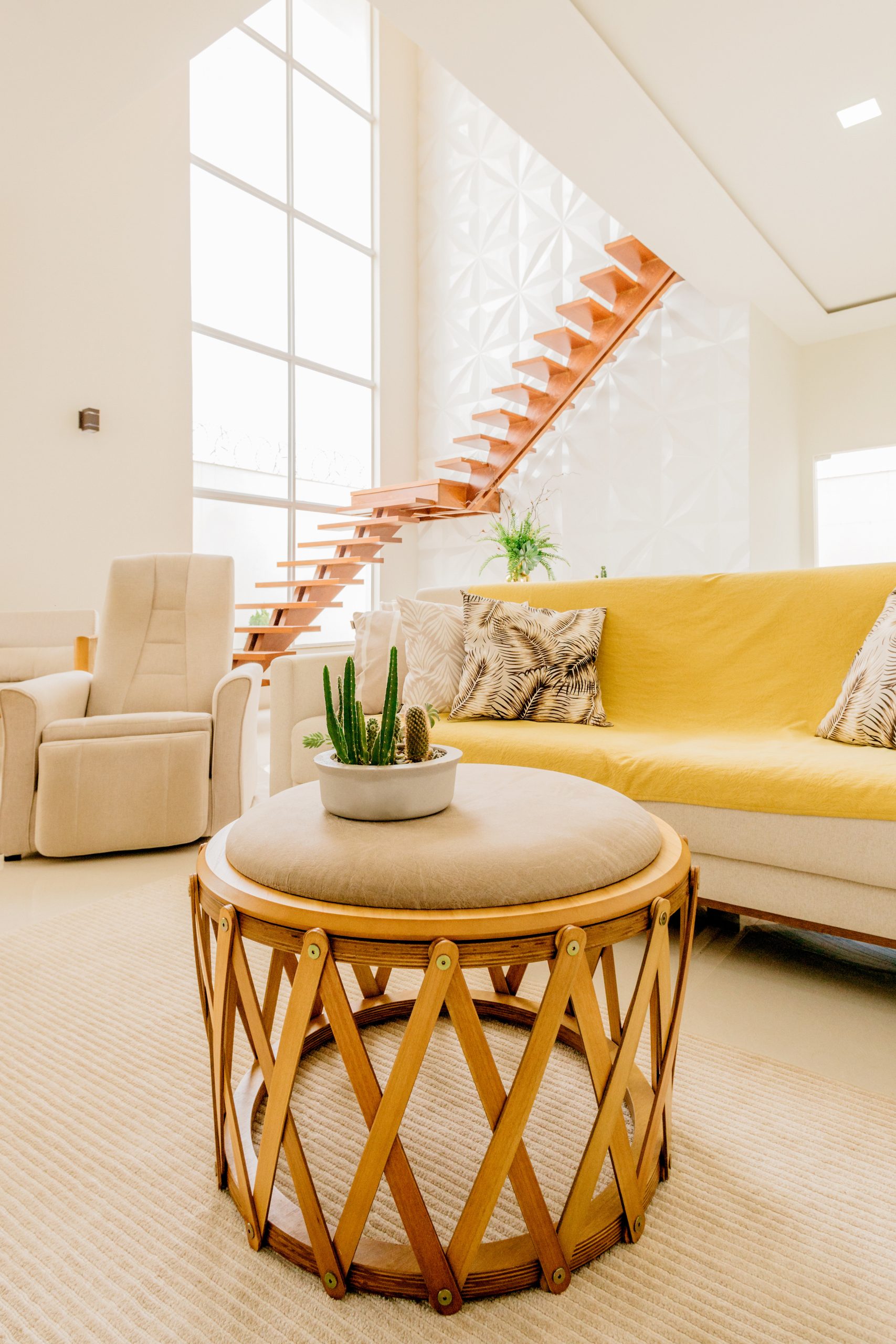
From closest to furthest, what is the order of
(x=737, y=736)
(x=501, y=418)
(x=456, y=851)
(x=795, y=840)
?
(x=456, y=851) → (x=795, y=840) → (x=737, y=736) → (x=501, y=418)

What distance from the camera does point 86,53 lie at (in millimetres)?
2971

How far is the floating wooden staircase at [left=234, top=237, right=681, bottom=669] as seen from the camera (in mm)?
5598

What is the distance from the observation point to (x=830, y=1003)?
1.56 m

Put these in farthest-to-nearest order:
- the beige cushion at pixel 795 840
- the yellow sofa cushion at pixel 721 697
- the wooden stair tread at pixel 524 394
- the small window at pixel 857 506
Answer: the wooden stair tread at pixel 524 394 < the small window at pixel 857 506 < the yellow sofa cushion at pixel 721 697 < the beige cushion at pixel 795 840

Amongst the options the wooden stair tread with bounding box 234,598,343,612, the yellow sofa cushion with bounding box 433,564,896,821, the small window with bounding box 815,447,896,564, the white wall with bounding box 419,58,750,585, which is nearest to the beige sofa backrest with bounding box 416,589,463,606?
the yellow sofa cushion with bounding box 433,564,896,821

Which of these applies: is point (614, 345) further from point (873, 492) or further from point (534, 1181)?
point (534, 1181)

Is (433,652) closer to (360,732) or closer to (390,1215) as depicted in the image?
(360,732)

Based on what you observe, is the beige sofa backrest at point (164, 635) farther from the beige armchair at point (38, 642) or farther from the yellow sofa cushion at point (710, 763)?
the yellow sofa cushion at point (710, 763)

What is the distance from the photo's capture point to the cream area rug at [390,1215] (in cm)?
85

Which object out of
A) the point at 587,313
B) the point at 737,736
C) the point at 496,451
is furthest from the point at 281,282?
the point at 737,736

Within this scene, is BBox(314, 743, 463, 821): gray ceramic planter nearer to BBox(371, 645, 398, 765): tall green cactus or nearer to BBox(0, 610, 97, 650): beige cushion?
BBox(371, 645, 398, 765): tall green cactus

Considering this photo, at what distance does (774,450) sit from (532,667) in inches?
166

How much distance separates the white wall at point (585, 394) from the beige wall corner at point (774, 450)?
0.29ft

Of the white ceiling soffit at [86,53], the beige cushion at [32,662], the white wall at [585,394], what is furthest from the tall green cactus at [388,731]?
the white wall at [585,394]
